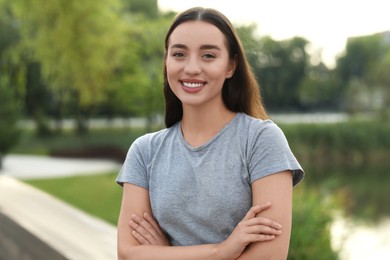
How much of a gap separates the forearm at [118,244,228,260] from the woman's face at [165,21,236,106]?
0.39 m

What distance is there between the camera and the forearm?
1.65 m

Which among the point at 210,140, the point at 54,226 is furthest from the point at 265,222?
the point at 54,226

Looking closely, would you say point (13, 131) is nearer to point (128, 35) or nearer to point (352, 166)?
point (128, 35)

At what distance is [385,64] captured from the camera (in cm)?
3462

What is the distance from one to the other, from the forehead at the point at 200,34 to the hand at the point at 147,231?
1.67ft

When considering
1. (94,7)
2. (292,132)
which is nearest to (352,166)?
(292,132)

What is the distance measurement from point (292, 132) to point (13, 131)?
26.4 ft

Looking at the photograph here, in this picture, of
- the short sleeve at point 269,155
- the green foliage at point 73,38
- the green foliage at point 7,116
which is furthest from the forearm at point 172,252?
the green foliage at point 73,38

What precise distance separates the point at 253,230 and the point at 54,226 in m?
2.52

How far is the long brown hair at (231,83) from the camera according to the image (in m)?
1.67

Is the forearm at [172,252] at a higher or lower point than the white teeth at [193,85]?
lower

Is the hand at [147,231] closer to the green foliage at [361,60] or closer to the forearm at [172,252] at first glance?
the forearm at [172,252]

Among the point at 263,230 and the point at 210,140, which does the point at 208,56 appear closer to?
the point at 210,140

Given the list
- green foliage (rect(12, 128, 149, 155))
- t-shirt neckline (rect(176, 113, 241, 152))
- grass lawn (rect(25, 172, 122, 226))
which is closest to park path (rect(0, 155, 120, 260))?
t-shirt neckline (rect(176, 113, 241, 152))
